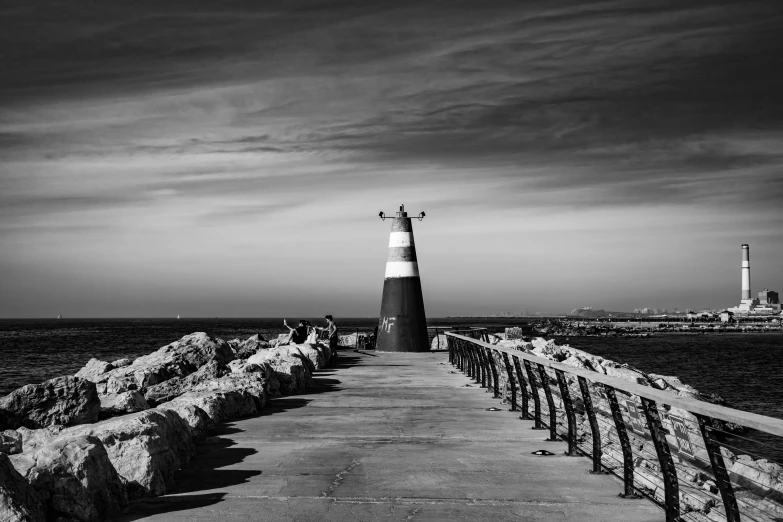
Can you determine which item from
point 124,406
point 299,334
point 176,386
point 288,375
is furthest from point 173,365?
point 299,334

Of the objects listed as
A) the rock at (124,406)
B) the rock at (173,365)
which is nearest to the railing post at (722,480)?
the rock at (124,406)

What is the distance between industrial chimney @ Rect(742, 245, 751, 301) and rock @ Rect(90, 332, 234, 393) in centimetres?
11469

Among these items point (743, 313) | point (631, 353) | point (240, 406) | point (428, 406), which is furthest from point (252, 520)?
point (743, 313)

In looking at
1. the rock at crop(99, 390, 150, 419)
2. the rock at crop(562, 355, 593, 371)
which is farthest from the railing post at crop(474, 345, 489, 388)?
the rock at crop(99, 390, 150, 419)

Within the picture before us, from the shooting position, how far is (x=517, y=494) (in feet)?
19.5

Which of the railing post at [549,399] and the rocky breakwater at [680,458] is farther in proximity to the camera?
the railing post at [549,399]

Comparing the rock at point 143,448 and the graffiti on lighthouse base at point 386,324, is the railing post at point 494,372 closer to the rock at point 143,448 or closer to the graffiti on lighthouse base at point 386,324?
the rock at point 143,448

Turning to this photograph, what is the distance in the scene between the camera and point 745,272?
410ft

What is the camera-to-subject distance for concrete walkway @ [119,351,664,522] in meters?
5.43

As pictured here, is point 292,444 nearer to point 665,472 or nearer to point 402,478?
point 402,478

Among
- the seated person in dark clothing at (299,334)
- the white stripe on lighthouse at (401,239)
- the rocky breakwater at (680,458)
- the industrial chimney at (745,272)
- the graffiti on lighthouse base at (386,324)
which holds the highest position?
the industrial chimney at (745,272)

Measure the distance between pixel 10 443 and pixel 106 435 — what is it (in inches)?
62.1

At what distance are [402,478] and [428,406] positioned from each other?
4758 mm

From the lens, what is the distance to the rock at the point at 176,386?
13289 mm
